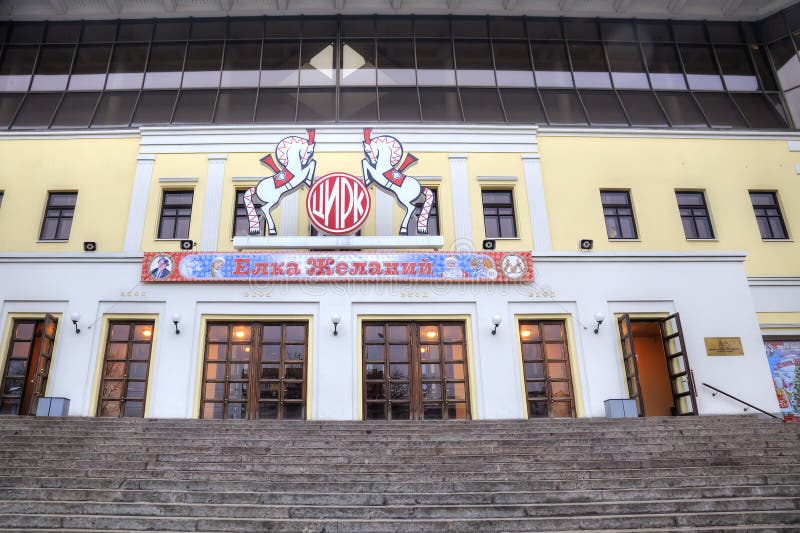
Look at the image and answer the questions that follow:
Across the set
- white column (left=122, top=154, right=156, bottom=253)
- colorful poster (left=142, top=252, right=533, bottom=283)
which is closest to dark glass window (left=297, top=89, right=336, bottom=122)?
white column (left=122, top=154, right=156, bottom=253)

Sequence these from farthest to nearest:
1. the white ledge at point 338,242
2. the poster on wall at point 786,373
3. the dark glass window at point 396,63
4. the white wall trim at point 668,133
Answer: the dark glass window at point 396,63 < the white wall trim at point 668,133 < the poster on wall at point 786,373 < the white ledge at point 338,242

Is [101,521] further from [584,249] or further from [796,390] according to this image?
[796,390]

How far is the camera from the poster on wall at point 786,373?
16188 mm

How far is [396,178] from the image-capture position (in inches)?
632

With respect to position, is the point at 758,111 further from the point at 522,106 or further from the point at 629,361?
the point at 629,361

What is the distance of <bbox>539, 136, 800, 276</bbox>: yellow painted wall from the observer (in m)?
17.0

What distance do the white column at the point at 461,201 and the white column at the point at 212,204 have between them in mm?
6874

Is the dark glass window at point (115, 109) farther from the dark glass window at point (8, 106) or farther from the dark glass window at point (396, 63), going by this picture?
the dark glass window at point (396, 63)

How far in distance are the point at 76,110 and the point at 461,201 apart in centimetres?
1303

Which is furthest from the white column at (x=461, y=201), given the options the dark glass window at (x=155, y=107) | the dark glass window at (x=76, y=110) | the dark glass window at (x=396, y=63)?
the dark glass window at (x=76, y=110)

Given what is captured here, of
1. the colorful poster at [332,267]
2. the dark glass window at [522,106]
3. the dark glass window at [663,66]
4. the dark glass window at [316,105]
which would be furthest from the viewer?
the dark glass window at [663,66]

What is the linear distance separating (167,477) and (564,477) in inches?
231

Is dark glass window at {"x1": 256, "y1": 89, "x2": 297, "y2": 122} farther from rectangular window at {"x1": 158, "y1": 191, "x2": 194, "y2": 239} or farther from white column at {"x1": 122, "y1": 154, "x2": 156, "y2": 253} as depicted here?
white column at {"x1": 122, "y1": 154, "x2": 156, "y2": 253}

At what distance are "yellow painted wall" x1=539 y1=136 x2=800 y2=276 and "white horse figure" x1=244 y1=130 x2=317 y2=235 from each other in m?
7.14
